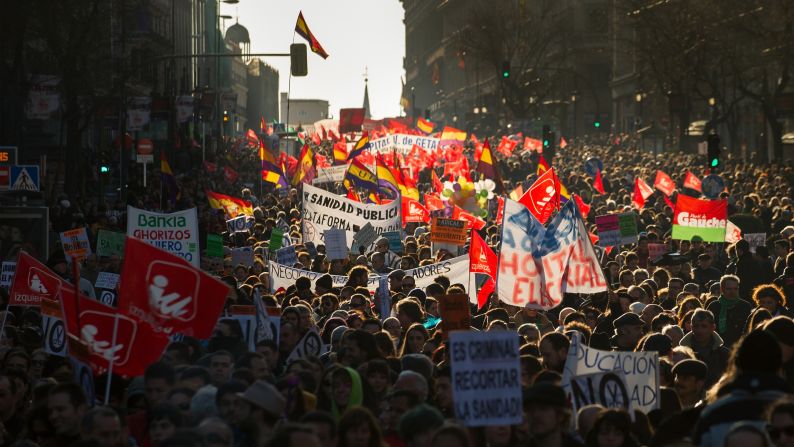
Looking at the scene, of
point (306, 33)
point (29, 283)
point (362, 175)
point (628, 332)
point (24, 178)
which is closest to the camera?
point (628, 332)

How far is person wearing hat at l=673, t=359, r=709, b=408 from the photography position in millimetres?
9766

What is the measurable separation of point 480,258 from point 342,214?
5754 millimetres

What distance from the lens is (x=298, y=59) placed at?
1398 inches

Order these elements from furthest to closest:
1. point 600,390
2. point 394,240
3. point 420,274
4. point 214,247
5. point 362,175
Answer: point 362,175 → point 394,240 → point 214,247 → point 420,274 → point 600,390

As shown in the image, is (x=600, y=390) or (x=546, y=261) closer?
(x=600, y=390)

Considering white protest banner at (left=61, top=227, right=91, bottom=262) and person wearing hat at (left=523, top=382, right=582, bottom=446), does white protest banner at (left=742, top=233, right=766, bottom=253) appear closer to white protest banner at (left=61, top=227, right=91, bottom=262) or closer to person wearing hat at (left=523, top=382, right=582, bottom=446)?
white protest banner at (left=61, top=227, right=91, bottom=262)

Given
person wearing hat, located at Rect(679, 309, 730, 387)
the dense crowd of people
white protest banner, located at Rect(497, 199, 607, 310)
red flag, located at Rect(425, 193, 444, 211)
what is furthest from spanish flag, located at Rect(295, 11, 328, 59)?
person wearing hat, located at Rect(679, 309, 730, 387)

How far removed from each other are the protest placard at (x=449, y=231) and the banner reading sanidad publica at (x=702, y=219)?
8.98ft

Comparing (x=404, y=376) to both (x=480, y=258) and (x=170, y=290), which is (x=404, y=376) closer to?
(x=170, y=290)

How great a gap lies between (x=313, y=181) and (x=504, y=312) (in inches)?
917

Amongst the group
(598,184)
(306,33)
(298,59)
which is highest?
(306,33)

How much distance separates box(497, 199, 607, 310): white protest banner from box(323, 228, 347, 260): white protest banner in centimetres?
551

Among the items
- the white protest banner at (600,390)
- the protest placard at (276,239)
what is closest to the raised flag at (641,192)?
the protest placard at (276,239)

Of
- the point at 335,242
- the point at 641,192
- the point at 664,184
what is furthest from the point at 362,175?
the point at 335,242
